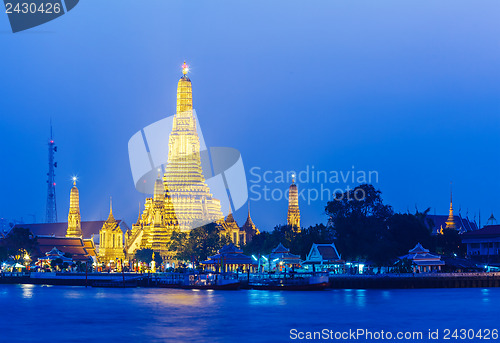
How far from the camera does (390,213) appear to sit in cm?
10938

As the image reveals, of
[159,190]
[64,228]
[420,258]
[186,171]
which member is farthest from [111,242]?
[420,258]

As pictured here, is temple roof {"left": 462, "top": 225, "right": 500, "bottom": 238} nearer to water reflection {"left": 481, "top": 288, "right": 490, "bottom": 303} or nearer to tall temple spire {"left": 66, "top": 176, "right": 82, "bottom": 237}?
water reflection {"left": 481, "top": 288, "right": 490, "bottom": 303}

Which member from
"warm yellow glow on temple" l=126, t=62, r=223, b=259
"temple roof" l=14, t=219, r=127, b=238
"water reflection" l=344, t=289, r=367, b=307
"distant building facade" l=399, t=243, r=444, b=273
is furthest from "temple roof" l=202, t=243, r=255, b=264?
"temple roof" l=14, t=219, r=127, b=238

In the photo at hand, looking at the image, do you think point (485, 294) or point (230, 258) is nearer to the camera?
point (485, 294)

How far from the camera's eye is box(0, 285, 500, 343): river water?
58594mm

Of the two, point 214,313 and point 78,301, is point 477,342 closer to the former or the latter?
point 214,313

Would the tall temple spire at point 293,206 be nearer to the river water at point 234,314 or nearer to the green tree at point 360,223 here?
the green tree at point 360,223

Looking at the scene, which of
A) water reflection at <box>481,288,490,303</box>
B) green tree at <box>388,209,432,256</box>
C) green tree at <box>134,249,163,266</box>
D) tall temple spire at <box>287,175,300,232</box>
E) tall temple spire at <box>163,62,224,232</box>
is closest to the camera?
water reflection at <box>481,288,490,303</box>

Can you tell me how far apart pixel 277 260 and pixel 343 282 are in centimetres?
1151

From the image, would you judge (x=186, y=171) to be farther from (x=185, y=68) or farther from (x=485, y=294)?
(x=485, y=294)

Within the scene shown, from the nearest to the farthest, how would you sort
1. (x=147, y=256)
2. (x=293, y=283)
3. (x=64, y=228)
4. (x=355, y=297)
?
(x=355, y=297) < (x=293, y=283) < (x=147, y=256) < (x=64, y=228)

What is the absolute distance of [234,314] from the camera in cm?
6825

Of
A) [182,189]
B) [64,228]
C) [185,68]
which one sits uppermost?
[185,68]

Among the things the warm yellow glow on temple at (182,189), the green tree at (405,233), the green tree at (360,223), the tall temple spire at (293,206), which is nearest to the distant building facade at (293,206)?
the tall temple spire at (293,206)
